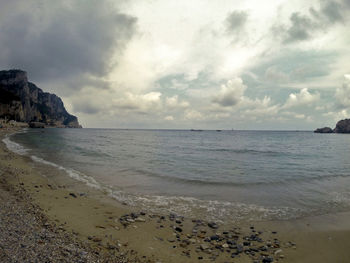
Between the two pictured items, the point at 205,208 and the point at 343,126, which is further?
the point at 343,126

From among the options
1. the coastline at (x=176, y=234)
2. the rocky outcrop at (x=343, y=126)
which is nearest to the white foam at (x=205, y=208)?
the coastline at (x=176, y=234)

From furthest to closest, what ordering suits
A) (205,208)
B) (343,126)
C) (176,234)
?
(343,126), (205,208), (176,234)

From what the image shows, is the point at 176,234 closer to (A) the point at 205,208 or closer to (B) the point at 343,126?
(A) the point at 205,208

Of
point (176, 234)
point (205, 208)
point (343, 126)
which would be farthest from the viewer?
point (343, 126)

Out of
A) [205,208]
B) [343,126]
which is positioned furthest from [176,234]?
[343,126]

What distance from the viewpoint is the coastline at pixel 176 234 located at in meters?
6.81

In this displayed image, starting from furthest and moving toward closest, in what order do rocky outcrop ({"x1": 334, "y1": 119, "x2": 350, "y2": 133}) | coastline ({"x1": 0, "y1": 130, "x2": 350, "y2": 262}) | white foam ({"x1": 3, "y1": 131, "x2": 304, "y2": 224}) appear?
rocky outcrop ({"x1": 334, "y1": 119, "x2": 350, "y2": 133}) → white foam ({"x1": 3, "y1": 131, "x2": 304, "y2": 224}) → coastline ({"x1": 0, "y1": 130, "x2": 350, "y2": 262})

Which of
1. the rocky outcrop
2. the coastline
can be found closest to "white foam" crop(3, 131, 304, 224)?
the coastline

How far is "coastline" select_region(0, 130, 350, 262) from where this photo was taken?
268 inches

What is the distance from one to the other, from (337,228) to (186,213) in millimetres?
7145

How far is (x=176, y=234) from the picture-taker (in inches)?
325

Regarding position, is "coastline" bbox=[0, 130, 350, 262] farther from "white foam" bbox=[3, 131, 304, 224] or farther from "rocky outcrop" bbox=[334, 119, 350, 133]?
"rocky outcrop" bbox=[334, 119, 350, 133]

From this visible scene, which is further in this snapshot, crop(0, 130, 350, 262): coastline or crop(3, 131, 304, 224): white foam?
crop(3, 131, 304, 224): white foam

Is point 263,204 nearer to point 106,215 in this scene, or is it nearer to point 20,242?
point 106,215
